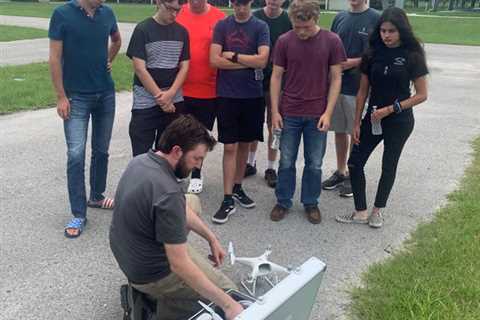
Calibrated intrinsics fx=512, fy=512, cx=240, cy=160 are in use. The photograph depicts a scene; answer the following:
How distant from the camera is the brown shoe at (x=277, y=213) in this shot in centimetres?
425

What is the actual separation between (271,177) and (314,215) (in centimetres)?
93

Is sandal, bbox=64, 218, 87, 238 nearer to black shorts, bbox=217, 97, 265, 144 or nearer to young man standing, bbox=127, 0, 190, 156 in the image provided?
young man standing, bbox=127, 0, 190, 156

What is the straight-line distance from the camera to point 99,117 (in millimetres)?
4043

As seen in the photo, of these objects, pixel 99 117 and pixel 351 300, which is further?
pixel 99 117

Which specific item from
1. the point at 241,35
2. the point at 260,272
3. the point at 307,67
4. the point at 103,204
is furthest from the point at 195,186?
the point at 260,272

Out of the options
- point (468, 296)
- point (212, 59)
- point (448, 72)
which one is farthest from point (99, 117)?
point (448, 72)

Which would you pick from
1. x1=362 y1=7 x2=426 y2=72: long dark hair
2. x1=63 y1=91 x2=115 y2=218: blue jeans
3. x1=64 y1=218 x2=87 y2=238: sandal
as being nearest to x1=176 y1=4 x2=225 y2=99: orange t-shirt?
x1=63 y1=91 x2=115 y2=218: blue jeans

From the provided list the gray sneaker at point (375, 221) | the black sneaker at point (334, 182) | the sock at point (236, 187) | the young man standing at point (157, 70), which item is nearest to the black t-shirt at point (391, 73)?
the gray sneaker at point (375, 221)

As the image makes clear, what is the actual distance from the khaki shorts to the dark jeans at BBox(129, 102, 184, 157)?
151cm

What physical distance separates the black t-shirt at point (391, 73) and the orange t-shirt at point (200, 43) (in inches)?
49.2

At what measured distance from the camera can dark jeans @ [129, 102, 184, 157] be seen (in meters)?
4.08

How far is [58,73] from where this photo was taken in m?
3.59

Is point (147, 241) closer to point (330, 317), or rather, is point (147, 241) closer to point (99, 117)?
point (330, 317)

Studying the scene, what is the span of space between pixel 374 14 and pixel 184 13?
5.30ft
